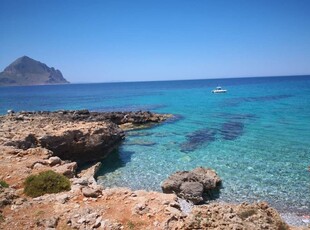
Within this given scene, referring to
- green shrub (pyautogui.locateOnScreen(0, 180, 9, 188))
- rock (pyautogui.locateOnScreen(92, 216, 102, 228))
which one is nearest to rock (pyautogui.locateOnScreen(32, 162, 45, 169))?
green shrub (pyautogui.locateOnScreen(0, 180, 9, 188))

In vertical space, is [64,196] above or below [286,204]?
above

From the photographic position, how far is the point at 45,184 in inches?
531

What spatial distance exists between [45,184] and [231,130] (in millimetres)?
31601

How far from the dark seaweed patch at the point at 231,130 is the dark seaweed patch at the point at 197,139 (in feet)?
5.12

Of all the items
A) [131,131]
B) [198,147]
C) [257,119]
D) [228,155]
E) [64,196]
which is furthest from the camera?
[257,119]

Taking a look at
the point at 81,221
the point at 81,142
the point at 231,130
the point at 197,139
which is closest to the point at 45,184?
the point at 81,221

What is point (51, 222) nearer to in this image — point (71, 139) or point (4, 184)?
point (4, 184)

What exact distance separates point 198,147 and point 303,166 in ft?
36.6

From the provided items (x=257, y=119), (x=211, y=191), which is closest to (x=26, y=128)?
(x=211, y=191)

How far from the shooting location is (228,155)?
28297 millimetres

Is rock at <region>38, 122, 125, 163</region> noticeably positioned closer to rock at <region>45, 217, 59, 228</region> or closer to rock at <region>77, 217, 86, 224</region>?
rock at <region>45, 217, 59, 228</region>

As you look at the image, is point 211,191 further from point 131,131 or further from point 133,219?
point 131,131

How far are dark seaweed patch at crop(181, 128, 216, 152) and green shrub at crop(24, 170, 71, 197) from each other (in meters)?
18.8

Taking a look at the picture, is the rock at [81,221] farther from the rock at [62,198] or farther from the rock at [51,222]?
the rock at [62,198]
